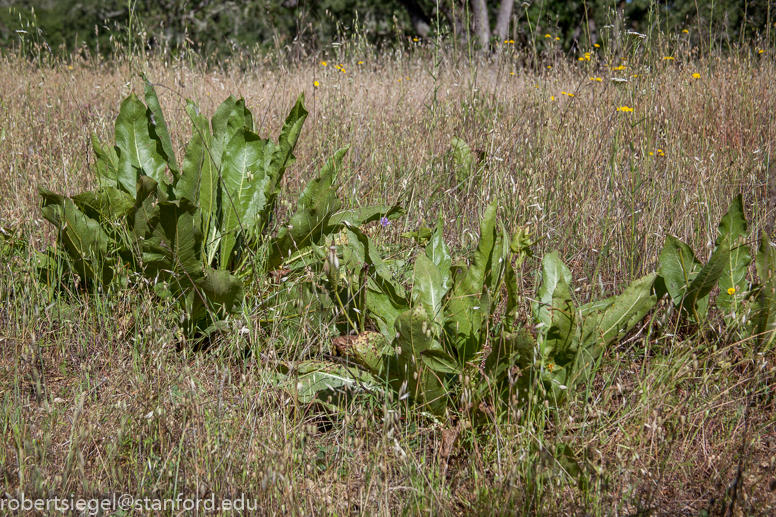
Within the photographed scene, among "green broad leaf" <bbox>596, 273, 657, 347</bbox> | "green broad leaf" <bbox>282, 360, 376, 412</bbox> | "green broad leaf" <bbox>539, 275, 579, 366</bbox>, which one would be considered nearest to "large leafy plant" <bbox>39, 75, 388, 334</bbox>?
"green broad leaf" <bbox>282, 360, 376, 412</bbox>

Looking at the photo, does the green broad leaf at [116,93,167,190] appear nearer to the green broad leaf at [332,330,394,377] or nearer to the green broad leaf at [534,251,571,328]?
the green broad leaf at [332,330,394,377]

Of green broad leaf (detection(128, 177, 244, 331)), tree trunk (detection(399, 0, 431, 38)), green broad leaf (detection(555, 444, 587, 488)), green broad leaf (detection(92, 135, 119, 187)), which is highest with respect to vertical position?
tree trunk (detection(399, 0, 431, 38))

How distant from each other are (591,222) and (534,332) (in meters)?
1.16

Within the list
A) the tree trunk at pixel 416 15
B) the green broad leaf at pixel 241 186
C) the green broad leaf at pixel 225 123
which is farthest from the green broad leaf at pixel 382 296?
the tree trunk at pixel 416 15

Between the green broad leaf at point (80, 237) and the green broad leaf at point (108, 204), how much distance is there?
7 cm

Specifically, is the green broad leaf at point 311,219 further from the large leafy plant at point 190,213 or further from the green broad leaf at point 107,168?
the green broad leaf at point 107,168

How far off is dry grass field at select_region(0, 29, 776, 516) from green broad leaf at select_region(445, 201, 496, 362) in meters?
0.24

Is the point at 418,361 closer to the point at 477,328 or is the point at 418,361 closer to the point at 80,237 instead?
the point at 477,328

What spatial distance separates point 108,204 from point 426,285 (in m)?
1.12

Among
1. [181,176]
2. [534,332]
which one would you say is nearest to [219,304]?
[181,176]

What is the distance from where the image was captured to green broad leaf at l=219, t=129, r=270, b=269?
6.70 ft

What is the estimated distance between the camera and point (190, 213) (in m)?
1.74

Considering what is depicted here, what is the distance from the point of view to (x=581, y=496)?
121cm

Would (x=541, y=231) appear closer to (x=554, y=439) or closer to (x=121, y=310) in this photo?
(x=554, y=439)
